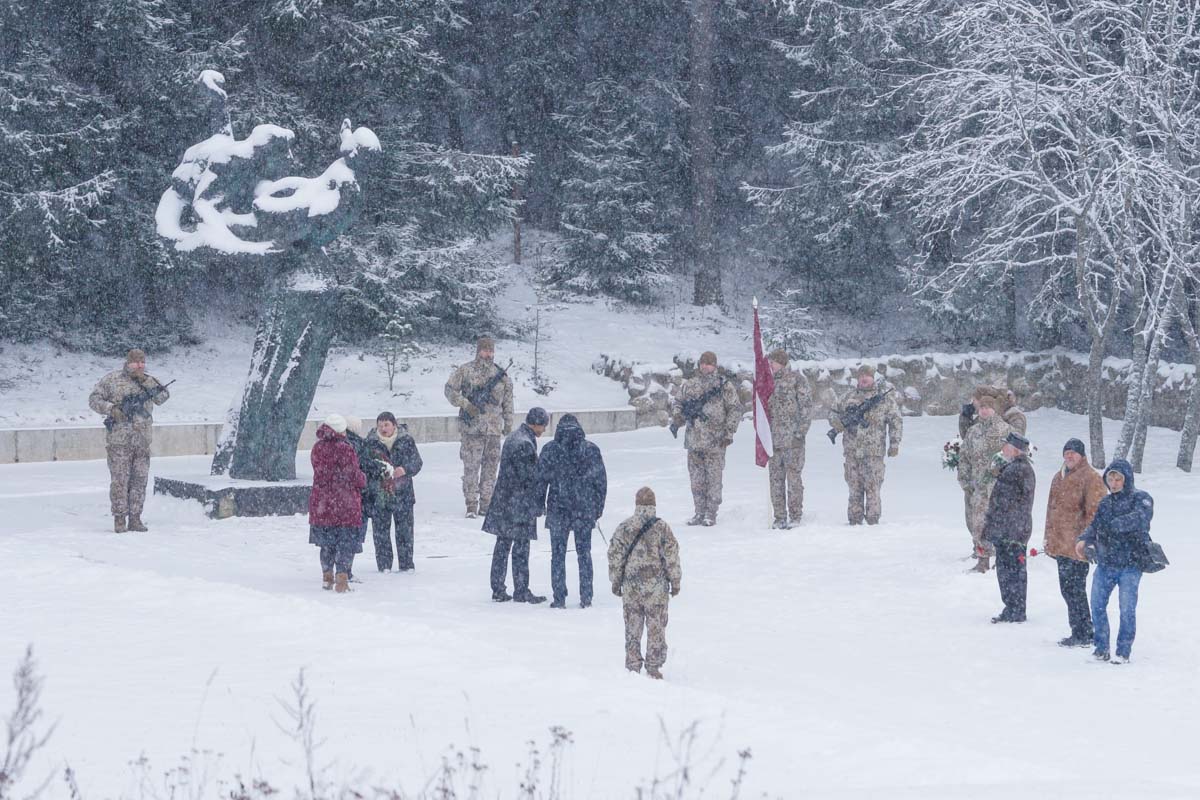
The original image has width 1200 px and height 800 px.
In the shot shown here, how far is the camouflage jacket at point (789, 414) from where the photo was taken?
1519cm

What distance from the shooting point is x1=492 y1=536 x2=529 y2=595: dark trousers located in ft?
36.1

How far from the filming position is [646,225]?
108ft

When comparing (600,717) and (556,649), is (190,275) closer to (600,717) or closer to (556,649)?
(556,649)

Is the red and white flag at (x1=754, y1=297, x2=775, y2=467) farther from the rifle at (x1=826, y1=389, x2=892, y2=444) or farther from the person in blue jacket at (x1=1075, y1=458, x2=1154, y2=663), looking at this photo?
the person in blue jacket at (x1=1075, y1=458, x2=1154, y2=663)

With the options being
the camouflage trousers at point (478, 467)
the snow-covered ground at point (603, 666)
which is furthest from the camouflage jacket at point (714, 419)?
the camouflage trousers at point (478, 467)

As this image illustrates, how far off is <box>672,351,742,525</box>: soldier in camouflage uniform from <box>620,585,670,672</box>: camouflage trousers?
6661 mm

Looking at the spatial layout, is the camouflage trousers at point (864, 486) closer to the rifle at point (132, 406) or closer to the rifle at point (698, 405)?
the rifle at point (698, 405)

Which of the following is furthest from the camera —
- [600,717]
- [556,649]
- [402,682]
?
[556,649]

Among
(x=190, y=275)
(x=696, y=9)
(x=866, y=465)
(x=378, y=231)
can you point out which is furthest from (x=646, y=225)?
(x=866, y=465)

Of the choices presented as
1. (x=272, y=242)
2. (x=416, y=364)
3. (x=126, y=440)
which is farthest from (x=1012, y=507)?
(x=416, y=364)

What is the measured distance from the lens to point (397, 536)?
12.3 meters

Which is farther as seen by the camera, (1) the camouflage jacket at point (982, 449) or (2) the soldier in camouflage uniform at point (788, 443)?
(2) the soldier in camouflage uniform at point (788, 443)

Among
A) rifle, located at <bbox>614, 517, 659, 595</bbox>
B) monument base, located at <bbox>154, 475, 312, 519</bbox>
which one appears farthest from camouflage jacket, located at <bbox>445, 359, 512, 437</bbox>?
rifle, located at <bbox>614, 517, 659, 595</bbox>

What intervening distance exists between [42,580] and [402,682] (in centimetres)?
416
